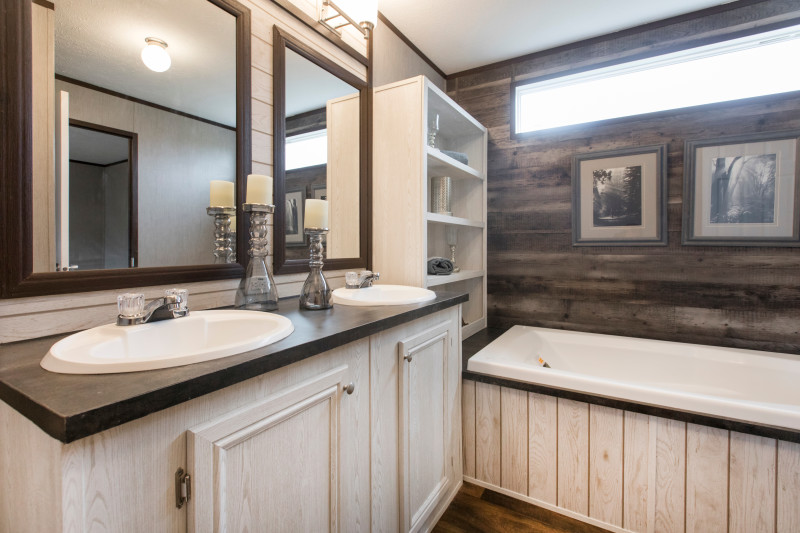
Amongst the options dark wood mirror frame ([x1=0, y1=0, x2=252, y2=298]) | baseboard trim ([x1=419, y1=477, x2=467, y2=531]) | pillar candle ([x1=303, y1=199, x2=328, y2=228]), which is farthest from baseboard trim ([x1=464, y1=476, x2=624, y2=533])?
dark wood mirror frame ([x1=0, y1=0, x2=252, y2=298])

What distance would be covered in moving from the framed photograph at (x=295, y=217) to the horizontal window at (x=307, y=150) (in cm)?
12

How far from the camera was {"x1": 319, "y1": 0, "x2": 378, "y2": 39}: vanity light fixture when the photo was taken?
5.75 ft

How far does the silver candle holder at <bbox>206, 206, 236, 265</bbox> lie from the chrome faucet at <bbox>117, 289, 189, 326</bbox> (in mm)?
304

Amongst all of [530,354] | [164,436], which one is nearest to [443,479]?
[530,354]

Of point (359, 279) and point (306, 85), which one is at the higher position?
point (306, 85)

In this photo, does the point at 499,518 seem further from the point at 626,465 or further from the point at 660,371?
the point at 660,371

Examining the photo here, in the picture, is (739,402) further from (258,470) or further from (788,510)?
(258,470)

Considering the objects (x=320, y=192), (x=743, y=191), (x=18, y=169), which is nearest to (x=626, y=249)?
(x=743, y=191)

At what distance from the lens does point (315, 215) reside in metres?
1.44

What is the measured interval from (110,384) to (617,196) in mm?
2619

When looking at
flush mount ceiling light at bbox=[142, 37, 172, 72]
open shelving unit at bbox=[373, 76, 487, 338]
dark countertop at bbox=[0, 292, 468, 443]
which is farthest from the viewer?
open shelving unit at bbox=[373, 76, 487, 338]

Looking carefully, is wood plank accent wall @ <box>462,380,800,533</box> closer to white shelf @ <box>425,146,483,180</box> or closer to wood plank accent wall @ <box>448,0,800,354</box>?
wood plank accent wall @ <box>448,0,800,354</box>

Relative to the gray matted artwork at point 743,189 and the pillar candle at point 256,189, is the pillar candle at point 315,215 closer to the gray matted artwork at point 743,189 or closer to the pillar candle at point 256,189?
the pillar candle at point 256,189

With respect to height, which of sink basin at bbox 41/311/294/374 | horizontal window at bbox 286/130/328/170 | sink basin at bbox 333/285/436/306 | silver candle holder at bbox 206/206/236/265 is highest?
horizontal window at bbox 286/130/328/170
